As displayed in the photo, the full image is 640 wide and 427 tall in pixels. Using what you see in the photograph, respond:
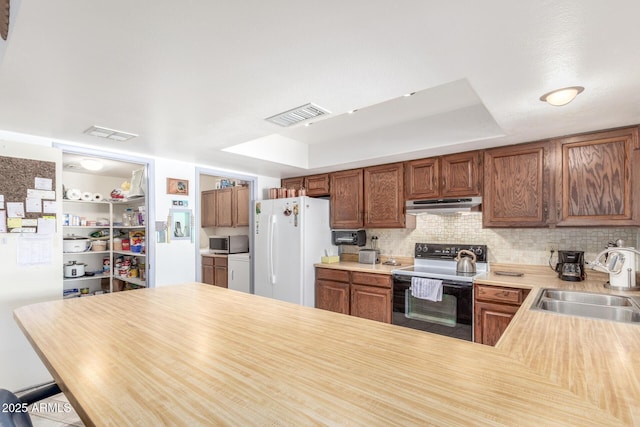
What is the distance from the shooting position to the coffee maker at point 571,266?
259 cm

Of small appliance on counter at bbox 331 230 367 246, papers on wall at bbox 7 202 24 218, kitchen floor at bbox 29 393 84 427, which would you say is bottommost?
kitchen floor at bbox 29 393 84 427

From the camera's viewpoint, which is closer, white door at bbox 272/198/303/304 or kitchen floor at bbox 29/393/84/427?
kitchen floor at bbox 29/393/84/427

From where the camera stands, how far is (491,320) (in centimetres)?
265

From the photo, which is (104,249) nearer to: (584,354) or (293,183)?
(293,183)

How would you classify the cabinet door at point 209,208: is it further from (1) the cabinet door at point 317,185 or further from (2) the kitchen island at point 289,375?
(2) the kitchen island at point 289,375

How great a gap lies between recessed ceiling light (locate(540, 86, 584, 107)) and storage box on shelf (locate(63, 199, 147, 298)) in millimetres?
4116

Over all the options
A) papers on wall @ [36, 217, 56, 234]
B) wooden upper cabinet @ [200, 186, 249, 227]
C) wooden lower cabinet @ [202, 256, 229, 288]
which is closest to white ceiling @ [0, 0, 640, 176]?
papers on wall @ [36, 217, 56, 234]

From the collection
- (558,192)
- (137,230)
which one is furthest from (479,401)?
(137,230)

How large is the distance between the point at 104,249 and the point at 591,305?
517 centimetres

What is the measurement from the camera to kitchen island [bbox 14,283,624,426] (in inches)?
28.9

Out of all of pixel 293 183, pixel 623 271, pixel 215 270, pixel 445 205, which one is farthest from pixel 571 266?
pixel 215 270

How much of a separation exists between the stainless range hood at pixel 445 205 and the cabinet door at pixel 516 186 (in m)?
0.09

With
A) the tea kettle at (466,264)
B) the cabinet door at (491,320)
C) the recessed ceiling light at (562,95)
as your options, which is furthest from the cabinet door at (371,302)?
the recessed ceiling light at (562,95)

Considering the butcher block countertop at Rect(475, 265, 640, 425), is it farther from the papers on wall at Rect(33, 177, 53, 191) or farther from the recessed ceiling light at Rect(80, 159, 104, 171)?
the recessed ceiling light at Rect(80, 159, 104, 171)
